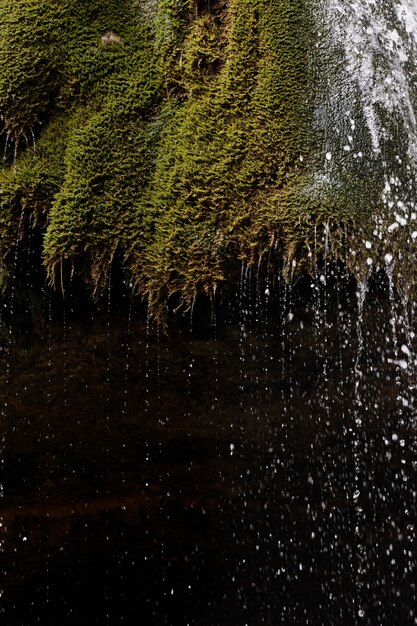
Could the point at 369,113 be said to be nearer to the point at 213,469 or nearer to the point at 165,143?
the point at 165,143

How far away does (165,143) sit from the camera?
3.04 m

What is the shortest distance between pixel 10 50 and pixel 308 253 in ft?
5.04

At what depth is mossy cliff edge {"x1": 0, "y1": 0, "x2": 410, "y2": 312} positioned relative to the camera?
2912 mm

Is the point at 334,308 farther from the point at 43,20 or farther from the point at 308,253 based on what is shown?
the point at 43,20

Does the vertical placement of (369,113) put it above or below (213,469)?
above

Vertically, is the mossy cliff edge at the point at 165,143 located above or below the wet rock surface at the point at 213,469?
above

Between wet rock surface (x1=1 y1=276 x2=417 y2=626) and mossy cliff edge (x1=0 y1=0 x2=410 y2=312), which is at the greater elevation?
mossy cliff edge (x1=0 y1=0 x2=410 y2=312)

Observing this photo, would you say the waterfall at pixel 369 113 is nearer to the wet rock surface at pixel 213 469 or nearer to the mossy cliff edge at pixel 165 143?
the mossy cliff edge at pixel 165 143

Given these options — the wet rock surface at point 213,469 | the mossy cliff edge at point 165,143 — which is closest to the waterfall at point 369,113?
the mossy cliff edge at point 165,143

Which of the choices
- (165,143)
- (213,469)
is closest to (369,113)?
(165,143)

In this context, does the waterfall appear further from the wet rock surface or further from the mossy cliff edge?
the wet rock surface

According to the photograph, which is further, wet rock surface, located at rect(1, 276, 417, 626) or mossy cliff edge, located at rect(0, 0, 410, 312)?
wet rock surface, located at rect(1, 276, 417, 626)

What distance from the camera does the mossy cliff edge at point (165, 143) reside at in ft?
9.55

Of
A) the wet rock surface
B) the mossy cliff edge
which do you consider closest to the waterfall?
the mossy cliff edge
